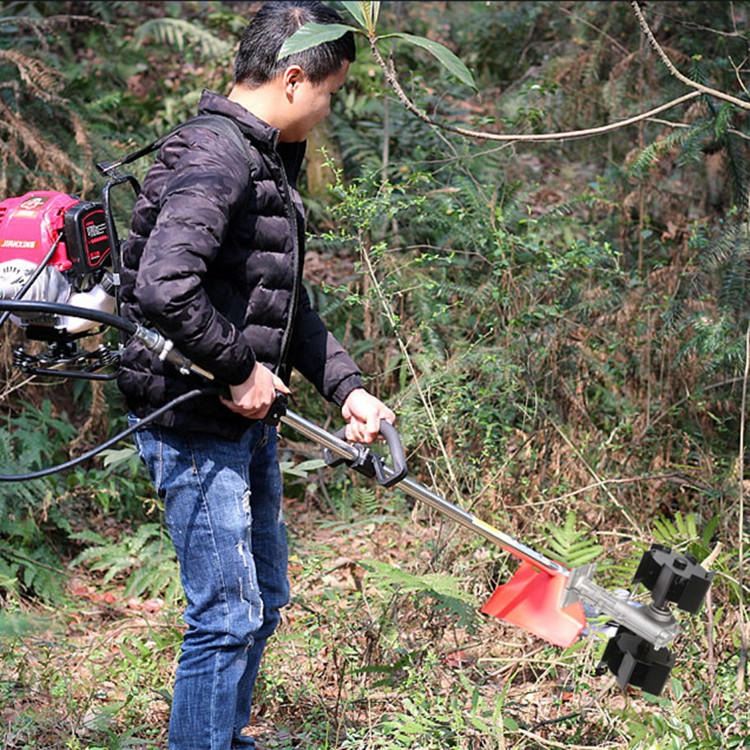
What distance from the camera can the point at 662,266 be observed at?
5461 millimetres

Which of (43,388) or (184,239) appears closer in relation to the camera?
(184,239)

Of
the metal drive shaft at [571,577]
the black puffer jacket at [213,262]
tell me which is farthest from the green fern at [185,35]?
the metal drive shaft at [571,577]

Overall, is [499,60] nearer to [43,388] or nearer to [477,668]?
[43,388]

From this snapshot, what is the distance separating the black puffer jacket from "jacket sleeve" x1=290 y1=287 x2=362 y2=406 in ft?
0.90

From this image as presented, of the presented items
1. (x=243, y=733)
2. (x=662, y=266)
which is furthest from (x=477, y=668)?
(x=662, y=266)

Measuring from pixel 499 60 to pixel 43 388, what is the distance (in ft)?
15.6

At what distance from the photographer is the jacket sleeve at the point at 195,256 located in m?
2.80

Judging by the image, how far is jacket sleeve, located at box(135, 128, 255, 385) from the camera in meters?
2.80

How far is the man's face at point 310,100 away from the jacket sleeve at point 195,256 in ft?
1.04

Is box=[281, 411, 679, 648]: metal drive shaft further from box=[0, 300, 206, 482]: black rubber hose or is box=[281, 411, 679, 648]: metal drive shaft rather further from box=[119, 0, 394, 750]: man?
box=[0, 300, 206, 482]: black rubber hose

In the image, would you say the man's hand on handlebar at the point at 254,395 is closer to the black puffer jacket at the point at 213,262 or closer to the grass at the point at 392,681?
the black puffer jacket at the point at 213,262

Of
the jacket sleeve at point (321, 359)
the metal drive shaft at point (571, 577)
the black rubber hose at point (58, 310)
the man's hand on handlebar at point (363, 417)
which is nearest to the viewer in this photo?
the black rubber hose at point (58, 310)

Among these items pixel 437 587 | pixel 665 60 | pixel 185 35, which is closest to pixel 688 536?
pixel 437 587

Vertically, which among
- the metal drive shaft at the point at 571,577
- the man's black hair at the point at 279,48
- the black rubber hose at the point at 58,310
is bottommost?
the metal drive shaft at the point at 571,577
